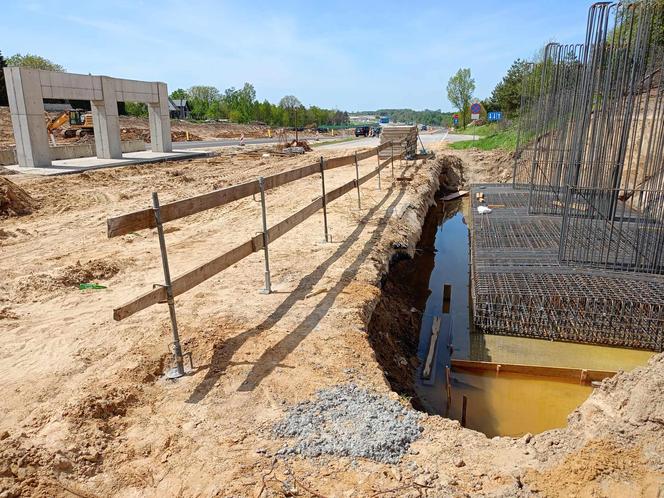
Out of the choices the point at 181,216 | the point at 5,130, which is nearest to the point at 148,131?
the point at 5,130

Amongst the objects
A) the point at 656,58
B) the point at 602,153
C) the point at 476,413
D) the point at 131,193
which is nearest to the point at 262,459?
the point at 476,413

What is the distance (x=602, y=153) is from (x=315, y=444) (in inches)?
320

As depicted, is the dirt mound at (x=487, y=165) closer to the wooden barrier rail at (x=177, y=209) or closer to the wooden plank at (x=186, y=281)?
the wooden barrier rail at (x=177, y=209)

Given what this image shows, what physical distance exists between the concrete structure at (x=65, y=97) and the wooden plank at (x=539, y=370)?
64.5 ft

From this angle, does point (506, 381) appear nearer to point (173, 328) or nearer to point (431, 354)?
point (431, 354)

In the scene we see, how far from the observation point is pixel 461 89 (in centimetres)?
7212

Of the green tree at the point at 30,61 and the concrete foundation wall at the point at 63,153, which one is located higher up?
the green tree at the point at 30,61

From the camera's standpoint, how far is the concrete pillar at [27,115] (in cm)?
1817

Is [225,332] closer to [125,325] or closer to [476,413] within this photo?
[125,325]

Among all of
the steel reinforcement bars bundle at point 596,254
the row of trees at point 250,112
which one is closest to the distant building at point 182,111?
the row of trees at point 250,112

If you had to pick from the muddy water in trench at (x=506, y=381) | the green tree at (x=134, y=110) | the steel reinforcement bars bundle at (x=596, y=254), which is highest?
the green tree at (x=134, y=110)

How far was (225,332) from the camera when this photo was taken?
4785 millimetres

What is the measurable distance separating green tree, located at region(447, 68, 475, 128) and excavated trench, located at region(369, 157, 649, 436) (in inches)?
2667

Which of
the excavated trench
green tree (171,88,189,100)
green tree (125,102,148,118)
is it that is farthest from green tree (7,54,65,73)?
the excavated trench
